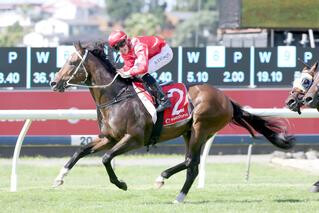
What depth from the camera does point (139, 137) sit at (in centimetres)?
973

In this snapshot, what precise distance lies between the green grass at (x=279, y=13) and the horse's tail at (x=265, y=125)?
8.64 metres

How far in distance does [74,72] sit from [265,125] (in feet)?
7.11

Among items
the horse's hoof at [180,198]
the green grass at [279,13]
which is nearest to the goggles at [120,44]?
the horse's hoof at [180,198]

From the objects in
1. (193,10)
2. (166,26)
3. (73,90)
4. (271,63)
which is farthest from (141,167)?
(193,10)

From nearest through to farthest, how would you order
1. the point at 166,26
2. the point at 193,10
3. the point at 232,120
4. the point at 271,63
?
1. the point at 232,120
2. the point at 271,63
3. the point at 166,26
4. the point at 193,10

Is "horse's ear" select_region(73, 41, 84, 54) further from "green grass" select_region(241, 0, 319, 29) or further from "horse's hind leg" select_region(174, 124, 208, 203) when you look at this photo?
"green grass" select_region(241, 0, 319, 29)

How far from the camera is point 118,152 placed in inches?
377

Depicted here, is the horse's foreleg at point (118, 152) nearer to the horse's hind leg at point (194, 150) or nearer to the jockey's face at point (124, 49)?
the horse's hind leg at point (194, 150)

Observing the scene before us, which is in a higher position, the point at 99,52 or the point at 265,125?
the point at 99,52

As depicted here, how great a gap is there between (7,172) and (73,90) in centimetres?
238

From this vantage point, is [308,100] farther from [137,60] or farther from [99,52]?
[99,52]

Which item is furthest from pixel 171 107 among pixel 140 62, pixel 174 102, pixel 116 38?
pixel 116 38

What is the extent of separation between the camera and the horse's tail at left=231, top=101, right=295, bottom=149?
Result: 10492mm

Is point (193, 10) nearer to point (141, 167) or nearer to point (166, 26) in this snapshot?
point (166, 26)
